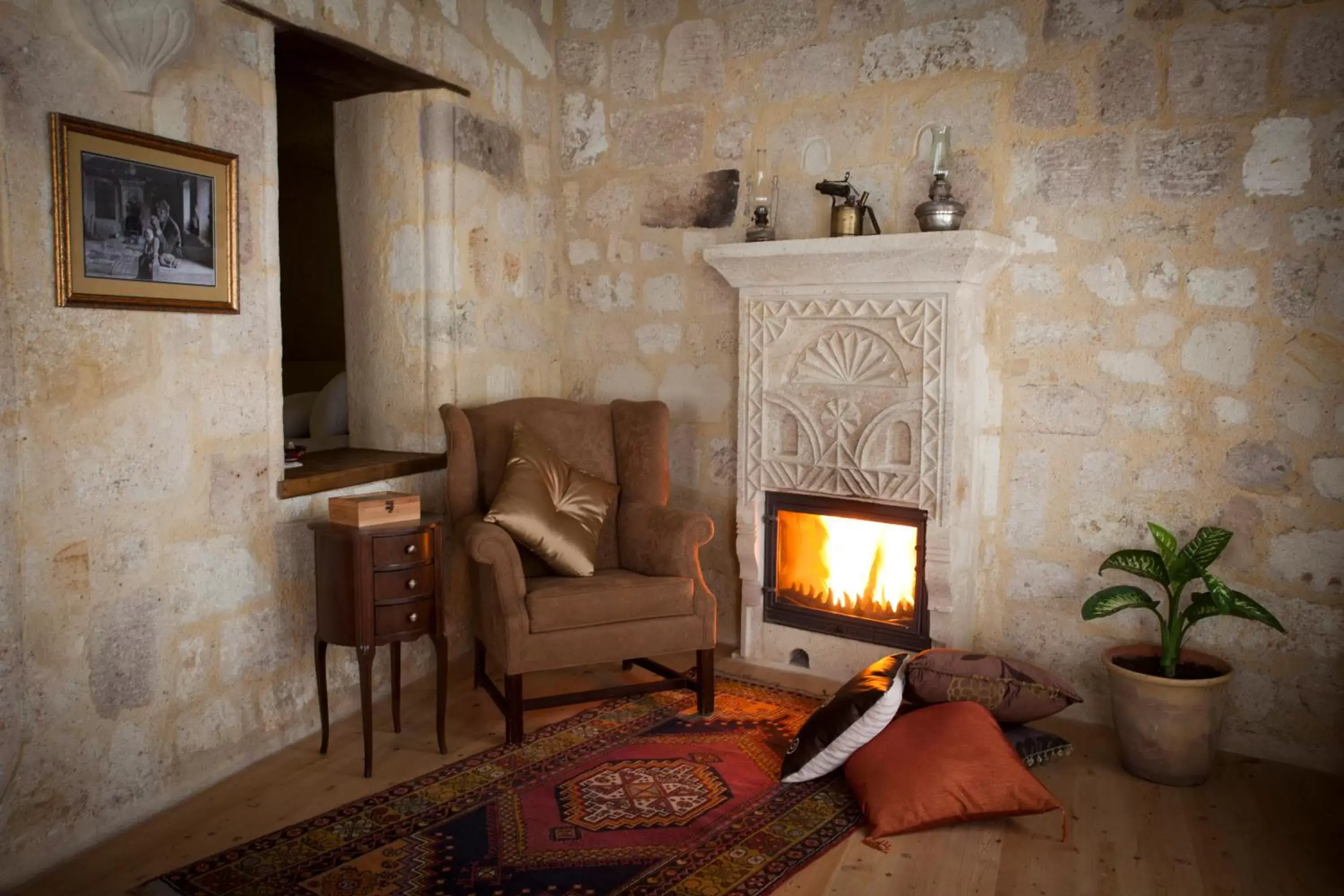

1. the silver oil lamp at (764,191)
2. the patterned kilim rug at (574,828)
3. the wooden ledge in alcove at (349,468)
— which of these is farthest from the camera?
the silver oil lamp at (764,191)

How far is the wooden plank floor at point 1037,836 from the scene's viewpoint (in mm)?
2396

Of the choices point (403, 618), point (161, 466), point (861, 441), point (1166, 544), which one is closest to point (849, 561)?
point (861, 441)

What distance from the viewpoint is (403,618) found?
2980 mm

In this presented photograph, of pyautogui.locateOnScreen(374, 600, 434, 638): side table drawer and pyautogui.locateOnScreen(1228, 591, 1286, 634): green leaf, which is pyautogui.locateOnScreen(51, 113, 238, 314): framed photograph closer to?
pyautogui.locateOnScreen(374, 600, 434, 638): side table drawer

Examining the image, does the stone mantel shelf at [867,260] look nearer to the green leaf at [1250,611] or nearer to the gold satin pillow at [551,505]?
the gold satin pillow at [551,505]

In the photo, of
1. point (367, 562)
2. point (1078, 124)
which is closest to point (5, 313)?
point (367, 562)

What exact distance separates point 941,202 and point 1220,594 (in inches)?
59.8

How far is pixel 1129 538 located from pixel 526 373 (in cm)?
247

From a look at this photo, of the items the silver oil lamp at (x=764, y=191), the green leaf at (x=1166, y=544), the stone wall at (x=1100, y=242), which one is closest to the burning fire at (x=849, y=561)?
the stone wall at (x=1100, y=242)

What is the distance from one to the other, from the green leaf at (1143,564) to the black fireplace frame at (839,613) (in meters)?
0.66

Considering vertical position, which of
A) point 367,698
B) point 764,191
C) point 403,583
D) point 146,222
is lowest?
point 367,698

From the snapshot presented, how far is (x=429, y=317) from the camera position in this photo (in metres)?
3.79

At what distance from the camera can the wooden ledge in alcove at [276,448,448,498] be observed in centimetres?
315

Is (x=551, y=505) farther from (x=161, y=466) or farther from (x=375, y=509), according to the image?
(x=161, y=466)
